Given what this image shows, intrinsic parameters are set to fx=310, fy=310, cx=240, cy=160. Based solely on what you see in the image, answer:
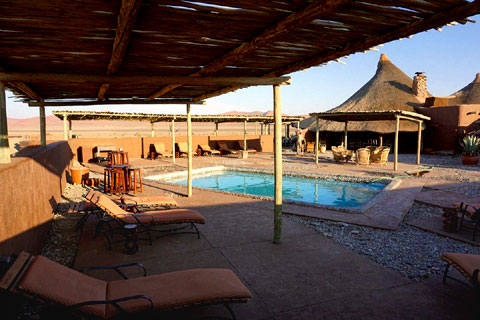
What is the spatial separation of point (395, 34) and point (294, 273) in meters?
2.77

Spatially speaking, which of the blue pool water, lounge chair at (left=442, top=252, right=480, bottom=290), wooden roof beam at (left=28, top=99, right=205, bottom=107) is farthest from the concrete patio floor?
the blue pool water

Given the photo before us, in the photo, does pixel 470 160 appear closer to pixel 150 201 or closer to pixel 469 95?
pixel 150 201

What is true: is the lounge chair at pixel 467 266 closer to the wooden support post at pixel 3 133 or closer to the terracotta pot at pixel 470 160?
the wooden support post at pixel 3 133

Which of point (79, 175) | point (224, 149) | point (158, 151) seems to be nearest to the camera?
point (79, 175)

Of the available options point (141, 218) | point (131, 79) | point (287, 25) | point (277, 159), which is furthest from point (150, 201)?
point (287, 25)

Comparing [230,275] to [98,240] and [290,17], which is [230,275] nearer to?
[290,17]

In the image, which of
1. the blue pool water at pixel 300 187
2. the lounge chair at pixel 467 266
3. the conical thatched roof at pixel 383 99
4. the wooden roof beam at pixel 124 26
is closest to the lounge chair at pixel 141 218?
the wooden roof beam at pixel 124 26

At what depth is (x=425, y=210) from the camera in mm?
7039

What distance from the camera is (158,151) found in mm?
19359

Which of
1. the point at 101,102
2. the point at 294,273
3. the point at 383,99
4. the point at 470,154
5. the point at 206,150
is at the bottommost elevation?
the point at 294,273

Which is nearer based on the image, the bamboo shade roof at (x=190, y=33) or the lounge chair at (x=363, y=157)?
the bamboo shade roof at (x=190, y=33)

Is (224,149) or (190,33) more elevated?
(190,33)

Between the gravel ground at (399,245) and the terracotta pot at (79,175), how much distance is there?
733 cm

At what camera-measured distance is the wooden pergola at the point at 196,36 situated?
7.67 ft
